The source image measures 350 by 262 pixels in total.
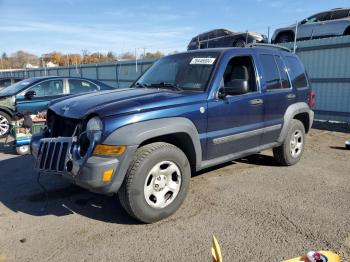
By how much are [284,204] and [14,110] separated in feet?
23.6

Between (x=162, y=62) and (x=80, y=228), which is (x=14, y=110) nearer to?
(x=162, y=62)

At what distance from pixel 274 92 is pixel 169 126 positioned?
214 centimetres

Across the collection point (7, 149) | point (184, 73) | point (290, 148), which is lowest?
point (7, 149)

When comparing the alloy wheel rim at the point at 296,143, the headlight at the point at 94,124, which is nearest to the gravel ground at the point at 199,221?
the alloy wheel rim at the point at 296,143

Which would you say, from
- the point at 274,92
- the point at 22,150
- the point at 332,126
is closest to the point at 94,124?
the point at 274,92

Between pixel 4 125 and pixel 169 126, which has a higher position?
pixel 169 126

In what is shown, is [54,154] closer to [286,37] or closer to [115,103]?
[115,103]

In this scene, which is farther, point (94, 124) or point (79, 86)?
point (79, 86)

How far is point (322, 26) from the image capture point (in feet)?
41.0

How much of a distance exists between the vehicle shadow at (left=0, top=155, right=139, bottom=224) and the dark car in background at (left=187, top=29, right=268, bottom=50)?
966 centimetres

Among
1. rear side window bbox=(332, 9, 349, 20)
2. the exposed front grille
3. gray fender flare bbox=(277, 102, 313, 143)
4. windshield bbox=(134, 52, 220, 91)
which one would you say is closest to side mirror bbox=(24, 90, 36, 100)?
windshield bbox=(134, 52, 220, 91)

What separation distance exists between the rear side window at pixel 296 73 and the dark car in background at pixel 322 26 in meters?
7.36

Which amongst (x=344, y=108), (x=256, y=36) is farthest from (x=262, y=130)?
(x=256, y=36)

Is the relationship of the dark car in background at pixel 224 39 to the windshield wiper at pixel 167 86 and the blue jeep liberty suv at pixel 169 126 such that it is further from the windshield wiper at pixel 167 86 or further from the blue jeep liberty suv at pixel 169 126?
the windshield wiper at pixel 167 86
